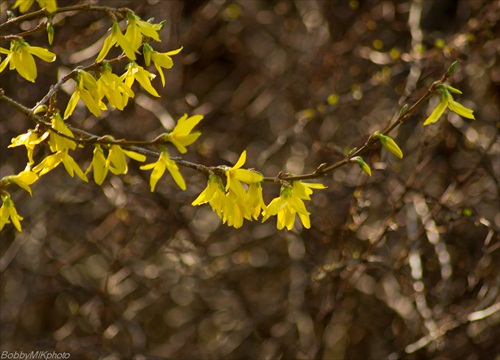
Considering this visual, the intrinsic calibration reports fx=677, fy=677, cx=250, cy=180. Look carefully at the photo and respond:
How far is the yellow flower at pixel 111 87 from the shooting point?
5.54ft

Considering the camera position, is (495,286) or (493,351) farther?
(493,351)

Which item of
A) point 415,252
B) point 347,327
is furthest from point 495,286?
point 347,327

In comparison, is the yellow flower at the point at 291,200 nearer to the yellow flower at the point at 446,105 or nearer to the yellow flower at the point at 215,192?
the yellow flower at the point at 215,192

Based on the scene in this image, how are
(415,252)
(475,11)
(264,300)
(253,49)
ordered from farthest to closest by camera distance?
(253,49) < (264,300) < (475,11) < (415,252)

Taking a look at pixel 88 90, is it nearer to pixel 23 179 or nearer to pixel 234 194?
pixel 23 179

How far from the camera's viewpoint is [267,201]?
12.1 ft

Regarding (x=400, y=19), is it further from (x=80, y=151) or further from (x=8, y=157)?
(x=8, y=157)

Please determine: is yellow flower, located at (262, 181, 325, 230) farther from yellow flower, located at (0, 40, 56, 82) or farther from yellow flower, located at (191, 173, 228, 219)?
yellow flower, located at (0, 40, 56, 82)

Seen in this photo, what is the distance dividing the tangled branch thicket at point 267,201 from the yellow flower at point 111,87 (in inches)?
60.4

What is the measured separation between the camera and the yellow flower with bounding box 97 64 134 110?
5.54ft

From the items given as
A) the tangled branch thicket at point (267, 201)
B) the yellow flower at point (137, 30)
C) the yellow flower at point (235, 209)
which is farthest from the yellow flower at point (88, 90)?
the tangled branch thicket at point (267, 201)

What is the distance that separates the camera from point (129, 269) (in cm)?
370

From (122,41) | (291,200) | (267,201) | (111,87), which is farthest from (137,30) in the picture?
(267,201)

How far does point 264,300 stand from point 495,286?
1.56 meters
